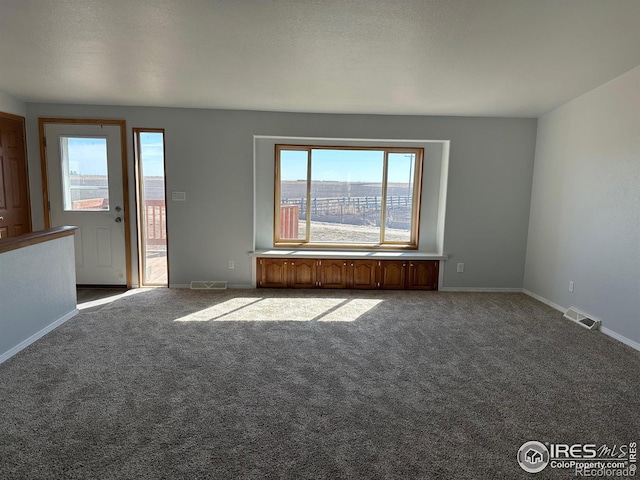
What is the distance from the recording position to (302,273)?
4996mm

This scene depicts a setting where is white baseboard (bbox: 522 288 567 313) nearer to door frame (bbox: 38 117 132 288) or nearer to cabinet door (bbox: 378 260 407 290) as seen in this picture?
cabinet door (bbox: 378 260 407 290)

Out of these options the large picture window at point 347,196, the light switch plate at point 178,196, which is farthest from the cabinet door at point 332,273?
the light switch plate at point 178,196

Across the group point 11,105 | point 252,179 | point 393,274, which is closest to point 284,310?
point 393,274

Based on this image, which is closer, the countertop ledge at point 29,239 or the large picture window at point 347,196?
the countertop ledge at point 29,239

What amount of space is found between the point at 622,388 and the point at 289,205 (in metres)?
4.03

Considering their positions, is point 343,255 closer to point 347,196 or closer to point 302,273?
point 302,273

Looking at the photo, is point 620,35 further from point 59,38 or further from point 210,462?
point 59,38

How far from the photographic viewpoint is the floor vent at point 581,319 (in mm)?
3652

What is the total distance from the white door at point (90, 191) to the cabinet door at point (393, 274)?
345 cm

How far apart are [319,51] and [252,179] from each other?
2.18m

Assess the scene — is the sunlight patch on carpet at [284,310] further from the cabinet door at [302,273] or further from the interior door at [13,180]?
the interior door at [13,180]

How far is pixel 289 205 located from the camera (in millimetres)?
5273

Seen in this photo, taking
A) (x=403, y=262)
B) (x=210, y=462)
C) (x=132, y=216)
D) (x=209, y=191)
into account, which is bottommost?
(x=210, y=462)

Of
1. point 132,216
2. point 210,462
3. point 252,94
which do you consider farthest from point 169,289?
point 210,462
